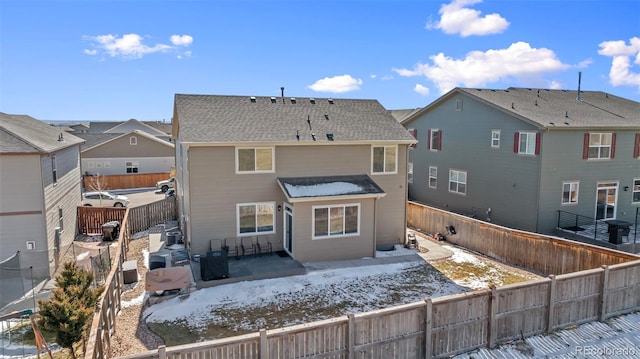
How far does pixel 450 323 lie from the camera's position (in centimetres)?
866

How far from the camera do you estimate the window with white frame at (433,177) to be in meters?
27.3

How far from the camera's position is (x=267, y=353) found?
23.6 ft

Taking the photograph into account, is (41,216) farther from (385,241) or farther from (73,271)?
(385,241)

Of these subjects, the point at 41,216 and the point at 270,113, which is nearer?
the point at 41,216

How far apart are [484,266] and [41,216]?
1732 cm

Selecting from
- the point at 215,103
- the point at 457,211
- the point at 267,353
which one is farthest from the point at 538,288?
the point at 457,211

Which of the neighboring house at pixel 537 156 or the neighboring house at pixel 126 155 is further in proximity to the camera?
the neighboring house at pixel 126 155

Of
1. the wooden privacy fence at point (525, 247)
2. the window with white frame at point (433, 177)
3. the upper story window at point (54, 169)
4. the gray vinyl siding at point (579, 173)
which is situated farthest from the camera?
the window with white frame at point (433, 177)

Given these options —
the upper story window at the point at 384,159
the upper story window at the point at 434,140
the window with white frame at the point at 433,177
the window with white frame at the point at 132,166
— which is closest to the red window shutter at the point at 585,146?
the upper story window at the point at 434,140

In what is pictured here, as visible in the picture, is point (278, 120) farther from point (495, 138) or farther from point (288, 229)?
point (495, 138)

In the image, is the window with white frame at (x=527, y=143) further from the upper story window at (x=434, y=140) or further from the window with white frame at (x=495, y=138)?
the upper story window at (x=434, y=140)

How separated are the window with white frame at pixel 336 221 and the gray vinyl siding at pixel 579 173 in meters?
9.60

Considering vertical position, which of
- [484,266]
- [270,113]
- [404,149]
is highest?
[270,113]

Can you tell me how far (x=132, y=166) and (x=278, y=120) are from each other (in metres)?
27.9
